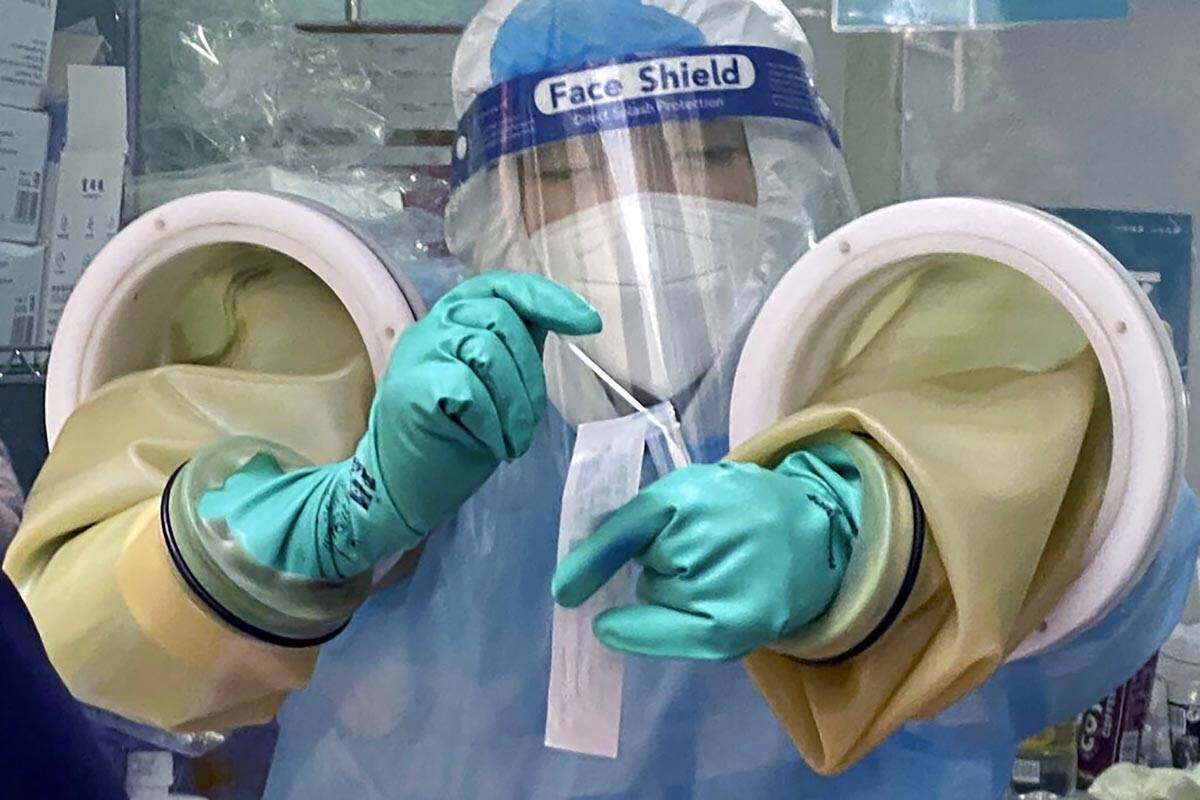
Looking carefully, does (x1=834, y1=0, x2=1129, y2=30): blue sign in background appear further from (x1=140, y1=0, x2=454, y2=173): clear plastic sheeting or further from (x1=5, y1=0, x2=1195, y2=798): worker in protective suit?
(x1=140, y1=0, x2=454, y2=173): clear plastic sheeting

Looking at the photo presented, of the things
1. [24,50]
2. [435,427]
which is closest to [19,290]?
[24,50]

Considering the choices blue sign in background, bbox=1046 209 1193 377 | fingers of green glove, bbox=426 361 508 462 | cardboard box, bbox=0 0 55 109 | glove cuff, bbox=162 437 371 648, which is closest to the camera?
fingers of green glove, bbox=426 361 508 462

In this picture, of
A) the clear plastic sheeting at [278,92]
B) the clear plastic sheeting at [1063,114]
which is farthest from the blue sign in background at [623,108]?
the clear plastic sheeting at [1063,114]

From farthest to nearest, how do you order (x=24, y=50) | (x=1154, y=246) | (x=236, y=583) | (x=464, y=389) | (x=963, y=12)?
(x=1154, y=246), (x=24, y=50), (x=963, y=12), (x=236, y=583), (x=464, y=389)

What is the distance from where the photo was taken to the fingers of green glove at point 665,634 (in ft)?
1.82

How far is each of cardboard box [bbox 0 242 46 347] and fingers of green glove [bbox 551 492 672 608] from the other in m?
0.73

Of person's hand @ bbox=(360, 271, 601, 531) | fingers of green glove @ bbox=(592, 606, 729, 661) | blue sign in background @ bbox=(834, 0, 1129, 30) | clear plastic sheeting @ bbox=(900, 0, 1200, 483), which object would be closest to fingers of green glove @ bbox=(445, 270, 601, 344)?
person's hand @ bbox=(360, 271, 601, 531)

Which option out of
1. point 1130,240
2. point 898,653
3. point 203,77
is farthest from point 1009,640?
point 203,77

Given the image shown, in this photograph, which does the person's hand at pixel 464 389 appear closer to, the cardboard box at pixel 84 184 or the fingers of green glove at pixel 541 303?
the fingers of green glove at pixel 541 303

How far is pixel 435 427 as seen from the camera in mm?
562

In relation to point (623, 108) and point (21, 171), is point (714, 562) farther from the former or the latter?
point (21, 171)

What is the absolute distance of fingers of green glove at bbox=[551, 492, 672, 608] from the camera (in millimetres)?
574

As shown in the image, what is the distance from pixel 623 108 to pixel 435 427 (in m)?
0.27

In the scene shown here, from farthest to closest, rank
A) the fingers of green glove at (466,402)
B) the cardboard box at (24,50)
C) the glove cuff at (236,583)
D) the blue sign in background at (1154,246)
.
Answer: the blue sign in background at (1154,246)
the cardboard box at (24,50)
the glove cuff at (236,583)
the fingers of green glove at (466,402)
